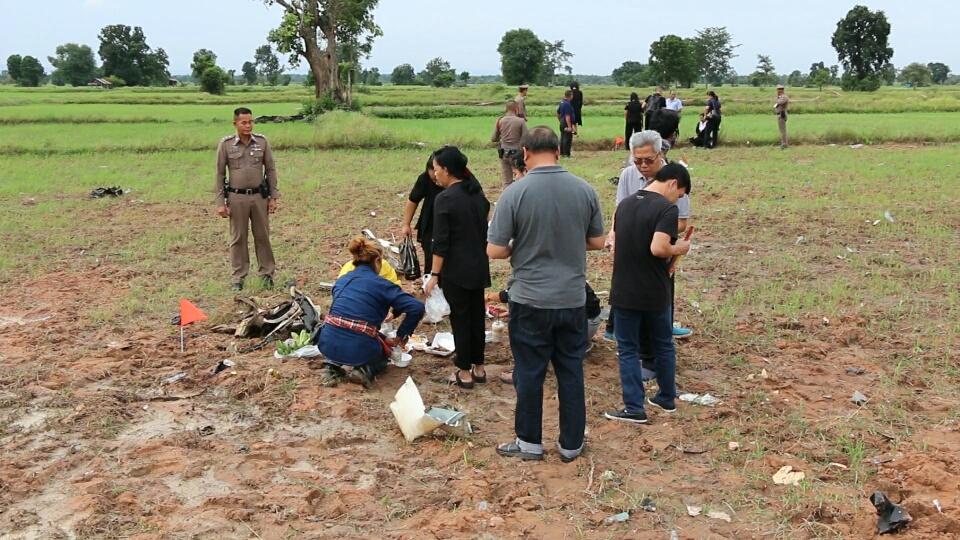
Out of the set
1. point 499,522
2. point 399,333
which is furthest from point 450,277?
point 499,522

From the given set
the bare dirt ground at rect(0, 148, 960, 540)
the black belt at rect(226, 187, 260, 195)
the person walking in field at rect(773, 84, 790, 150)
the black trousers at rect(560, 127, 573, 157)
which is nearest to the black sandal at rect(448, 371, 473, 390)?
the bare dirt ground at rect(0, 148, 960, 540)

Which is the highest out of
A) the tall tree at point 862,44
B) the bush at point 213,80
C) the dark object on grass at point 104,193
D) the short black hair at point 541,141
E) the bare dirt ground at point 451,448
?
the tall tree at point 862,44

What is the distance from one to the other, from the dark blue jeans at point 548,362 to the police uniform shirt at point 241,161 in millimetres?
4326

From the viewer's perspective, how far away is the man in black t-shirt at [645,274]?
4.70 metres

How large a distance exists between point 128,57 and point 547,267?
285 ft

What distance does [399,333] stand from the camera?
17.4 feet

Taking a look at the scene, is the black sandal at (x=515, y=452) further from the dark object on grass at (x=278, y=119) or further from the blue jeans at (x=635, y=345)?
the dark object on grass at (x=278, y=119)

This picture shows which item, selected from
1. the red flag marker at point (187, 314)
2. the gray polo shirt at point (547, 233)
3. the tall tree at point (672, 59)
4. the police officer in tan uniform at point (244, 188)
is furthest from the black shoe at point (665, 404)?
the tall tree at point (672, 59)

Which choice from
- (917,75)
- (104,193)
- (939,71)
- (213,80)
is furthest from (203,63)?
(939,71)

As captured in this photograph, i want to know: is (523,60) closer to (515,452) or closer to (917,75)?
(917,75)

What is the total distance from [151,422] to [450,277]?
81.6 inches

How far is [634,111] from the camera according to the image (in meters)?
18.8

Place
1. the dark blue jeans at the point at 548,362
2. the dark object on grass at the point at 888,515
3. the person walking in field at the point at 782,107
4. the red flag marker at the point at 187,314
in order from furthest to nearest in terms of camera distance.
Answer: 1. the person walking in field at the point at 782,107
2. the red flag marker at the point at 187,314
3. the dark blue jeans at the point at 548,362
4. the dark object on grass at the point at 888,515

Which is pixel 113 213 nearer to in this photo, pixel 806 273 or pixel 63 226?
pixel 63 226
